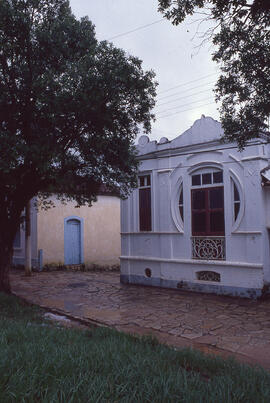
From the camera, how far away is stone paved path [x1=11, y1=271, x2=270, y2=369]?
7.01m

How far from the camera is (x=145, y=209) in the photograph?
553 inches

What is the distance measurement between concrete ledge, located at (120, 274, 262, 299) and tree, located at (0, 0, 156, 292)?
4202 mm

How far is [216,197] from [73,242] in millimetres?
9947

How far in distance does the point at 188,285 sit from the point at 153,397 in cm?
924

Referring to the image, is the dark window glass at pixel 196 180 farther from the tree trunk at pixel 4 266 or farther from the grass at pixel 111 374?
the grass at pixel 111 374

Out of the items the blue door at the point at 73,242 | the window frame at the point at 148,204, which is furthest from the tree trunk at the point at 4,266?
the blue door at the point at 73,242

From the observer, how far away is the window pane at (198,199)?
Result: 12344 mm

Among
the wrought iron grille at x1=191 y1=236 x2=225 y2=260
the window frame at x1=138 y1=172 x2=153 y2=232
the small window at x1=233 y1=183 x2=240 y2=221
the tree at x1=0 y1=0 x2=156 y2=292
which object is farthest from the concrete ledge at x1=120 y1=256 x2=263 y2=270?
the tree at x1=0 y1=0 x2=156 y2=292

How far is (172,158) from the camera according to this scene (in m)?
13.2

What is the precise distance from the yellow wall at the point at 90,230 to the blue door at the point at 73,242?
1.01ft

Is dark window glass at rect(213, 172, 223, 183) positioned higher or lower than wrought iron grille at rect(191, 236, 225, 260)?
higher

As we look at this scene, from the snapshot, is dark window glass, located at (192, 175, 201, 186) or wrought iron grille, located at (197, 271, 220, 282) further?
dark window glass, located at (192, 175, 201, 186)

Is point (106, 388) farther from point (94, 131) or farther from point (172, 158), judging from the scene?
point (172, 158)

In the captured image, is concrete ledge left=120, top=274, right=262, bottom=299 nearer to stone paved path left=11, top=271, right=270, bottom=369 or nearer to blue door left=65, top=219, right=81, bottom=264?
stone paved path left=11, top=271, right=270, bottom=369
